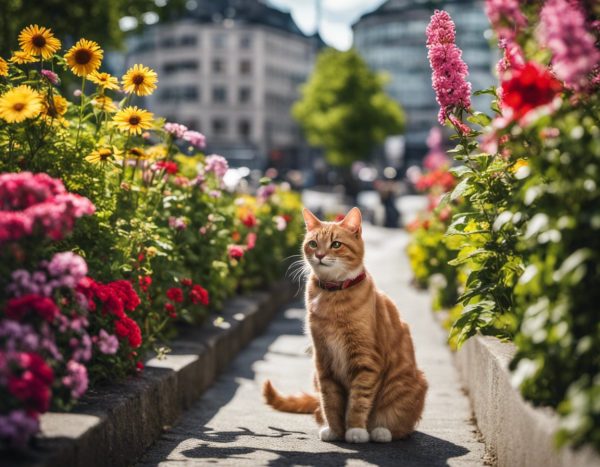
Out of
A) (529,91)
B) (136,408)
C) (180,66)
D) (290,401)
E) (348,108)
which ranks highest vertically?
(180,66)

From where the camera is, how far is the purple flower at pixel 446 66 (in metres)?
5.28

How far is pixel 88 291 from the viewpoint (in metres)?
4.51

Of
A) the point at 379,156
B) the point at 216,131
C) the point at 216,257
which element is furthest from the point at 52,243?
the point at 379,156

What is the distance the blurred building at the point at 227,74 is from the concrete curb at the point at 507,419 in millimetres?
80098

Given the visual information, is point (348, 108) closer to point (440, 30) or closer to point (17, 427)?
point (440, 30)

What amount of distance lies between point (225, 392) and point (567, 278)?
15.9 feet

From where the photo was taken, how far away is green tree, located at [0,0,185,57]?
1884cm

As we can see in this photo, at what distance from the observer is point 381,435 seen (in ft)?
18.1

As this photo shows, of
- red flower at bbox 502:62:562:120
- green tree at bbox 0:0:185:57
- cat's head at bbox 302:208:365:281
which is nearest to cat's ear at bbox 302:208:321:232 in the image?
cat's head at bbox 302:208:365:281

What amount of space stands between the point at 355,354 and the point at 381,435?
51cm

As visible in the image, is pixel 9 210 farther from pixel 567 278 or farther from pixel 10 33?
pixel 10 33

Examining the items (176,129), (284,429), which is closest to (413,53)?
(176,129)

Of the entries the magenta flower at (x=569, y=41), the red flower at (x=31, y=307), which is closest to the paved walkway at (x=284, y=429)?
the red flower at (x=31, y=307)

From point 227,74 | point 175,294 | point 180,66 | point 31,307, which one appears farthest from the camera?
point 180,66
